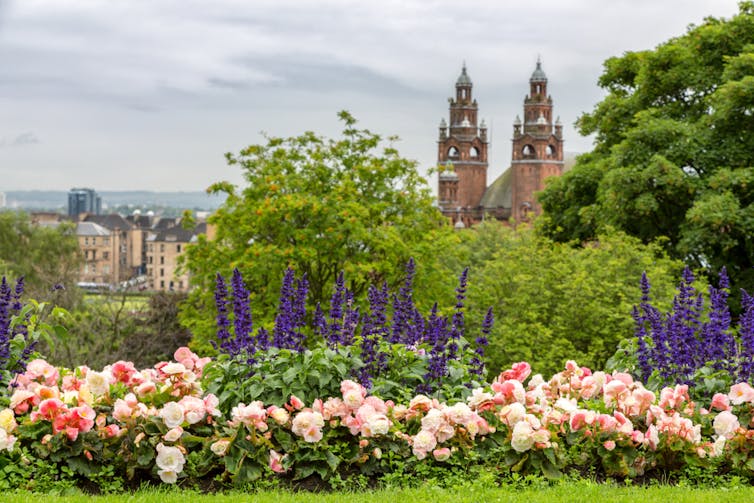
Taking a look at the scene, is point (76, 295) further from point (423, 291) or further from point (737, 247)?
point (737, 247)

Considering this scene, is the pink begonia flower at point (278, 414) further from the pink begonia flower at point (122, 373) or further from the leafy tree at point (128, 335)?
the leafy tree at point (128, 335)

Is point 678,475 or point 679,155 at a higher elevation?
point 679,155

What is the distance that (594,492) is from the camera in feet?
28.1

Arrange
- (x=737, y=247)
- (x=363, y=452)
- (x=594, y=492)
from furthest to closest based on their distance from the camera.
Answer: (x=737, y=247) → (x=363, y=452) → (x=594, y=492)

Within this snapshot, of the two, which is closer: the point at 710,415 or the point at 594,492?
the point at 594,492

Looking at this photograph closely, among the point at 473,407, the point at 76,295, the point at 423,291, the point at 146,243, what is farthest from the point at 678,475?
the point at 146,243

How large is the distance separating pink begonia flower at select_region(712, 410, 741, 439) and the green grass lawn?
0.79 meters

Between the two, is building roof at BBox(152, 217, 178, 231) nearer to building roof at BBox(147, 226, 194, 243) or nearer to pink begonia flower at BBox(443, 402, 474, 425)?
building roof at BBox(147, 226, 194, 243)

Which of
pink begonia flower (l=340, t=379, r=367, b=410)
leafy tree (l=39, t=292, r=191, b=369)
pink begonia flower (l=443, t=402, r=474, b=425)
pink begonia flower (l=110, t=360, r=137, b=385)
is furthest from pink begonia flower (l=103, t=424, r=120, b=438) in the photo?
leafy tree (l=39, t=292, r=191, b=369)

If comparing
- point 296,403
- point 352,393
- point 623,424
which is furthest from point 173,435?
point 623,424

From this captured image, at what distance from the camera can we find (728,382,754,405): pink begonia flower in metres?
9.63

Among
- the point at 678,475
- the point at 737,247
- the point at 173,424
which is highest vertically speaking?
the point at 737,247

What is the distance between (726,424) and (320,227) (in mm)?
17690

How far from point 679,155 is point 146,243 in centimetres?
14730
